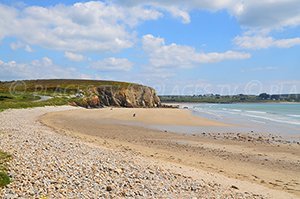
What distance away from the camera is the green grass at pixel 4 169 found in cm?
757

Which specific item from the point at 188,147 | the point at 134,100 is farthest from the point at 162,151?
the point at 134,100

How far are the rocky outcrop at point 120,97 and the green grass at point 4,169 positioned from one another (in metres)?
54.8

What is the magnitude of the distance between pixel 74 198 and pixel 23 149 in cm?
482

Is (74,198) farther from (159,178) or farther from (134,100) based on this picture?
(134,100)

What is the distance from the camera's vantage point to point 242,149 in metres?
17.6

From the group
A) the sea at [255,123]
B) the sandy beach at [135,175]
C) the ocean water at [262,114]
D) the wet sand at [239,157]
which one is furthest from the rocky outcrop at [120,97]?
the sandy beach at [135,175]

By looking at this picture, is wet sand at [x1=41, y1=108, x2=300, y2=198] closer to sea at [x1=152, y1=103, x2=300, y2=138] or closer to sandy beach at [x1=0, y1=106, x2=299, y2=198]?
sandy beach at [x1=0, y1=106, x2=299, y2=198]

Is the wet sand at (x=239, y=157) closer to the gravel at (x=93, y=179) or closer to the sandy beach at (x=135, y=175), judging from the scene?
the sandy beach at (x=135, y=175)

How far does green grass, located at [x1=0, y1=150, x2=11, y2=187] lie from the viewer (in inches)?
298

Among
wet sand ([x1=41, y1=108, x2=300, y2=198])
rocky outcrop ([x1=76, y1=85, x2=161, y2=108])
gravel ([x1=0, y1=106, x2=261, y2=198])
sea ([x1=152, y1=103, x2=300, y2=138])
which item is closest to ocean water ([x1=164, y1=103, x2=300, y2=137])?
sea ([x1=152, y1=103, x2=300, y2=138])

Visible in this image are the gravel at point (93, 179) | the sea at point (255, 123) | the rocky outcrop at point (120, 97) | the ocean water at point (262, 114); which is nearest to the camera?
the gravel at point (93, 179)

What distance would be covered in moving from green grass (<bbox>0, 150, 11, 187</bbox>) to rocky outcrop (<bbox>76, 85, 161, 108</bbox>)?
180ft

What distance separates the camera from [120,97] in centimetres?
8512

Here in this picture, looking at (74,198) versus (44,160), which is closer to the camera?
(74,198)
